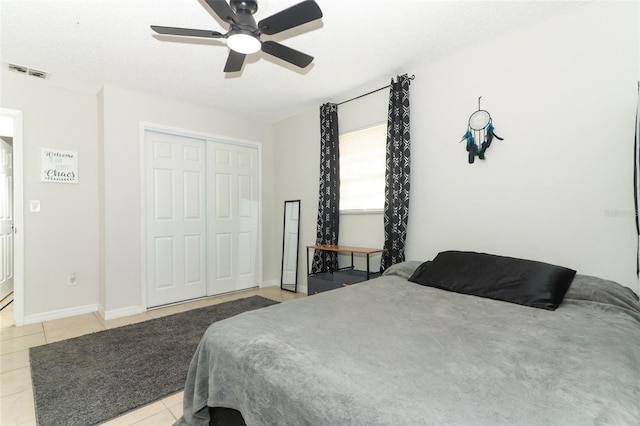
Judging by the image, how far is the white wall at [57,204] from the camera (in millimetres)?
3152

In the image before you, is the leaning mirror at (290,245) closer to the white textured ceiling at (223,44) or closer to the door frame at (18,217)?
the white textured ceiling at (223,44)

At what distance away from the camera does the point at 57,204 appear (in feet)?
10.9

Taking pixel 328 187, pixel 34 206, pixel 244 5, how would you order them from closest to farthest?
pixel 244 5
pixel 34 206
pixel 328 187

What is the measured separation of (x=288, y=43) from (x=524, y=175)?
218cm

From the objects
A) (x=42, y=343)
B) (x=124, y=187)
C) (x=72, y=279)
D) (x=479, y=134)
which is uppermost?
(x=479, y=134)

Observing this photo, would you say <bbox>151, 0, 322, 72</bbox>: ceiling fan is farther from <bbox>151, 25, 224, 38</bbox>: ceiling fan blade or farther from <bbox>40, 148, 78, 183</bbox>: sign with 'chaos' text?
<bbox>40, 148, 78, 183</bbox>: sign with 'chaos' text

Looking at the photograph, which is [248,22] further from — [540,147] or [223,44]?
[540,147]

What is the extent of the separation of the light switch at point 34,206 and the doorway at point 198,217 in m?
0.99

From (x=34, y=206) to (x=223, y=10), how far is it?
3.07 m

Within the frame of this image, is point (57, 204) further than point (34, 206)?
Yes

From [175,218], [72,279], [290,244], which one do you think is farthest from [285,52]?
[72,279]

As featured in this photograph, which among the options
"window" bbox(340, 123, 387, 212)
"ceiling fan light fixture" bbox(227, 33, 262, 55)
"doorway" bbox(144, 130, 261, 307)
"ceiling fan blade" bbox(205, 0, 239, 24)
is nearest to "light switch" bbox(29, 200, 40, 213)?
"doorway" bbox(144, 130, 261, 307)

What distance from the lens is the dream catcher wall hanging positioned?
2.54 m

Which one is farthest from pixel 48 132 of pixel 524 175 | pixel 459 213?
pixel 524 175
